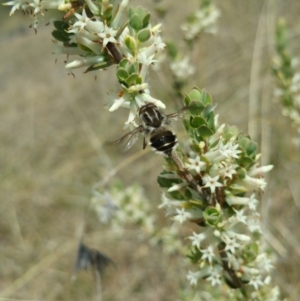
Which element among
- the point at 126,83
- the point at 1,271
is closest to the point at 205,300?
the point at 126,83

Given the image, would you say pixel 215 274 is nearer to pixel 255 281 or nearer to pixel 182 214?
pixel 255 281

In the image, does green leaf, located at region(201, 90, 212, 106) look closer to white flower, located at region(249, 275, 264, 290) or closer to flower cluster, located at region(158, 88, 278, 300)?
flower cluster, located at region(158, 88, 278, 300)

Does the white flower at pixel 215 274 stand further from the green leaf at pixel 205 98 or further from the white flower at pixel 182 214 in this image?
the green leaf at pixel 205 98

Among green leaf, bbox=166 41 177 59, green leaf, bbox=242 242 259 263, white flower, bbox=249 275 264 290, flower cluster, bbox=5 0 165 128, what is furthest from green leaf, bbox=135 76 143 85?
green leaf, bbox=166 41 177 59

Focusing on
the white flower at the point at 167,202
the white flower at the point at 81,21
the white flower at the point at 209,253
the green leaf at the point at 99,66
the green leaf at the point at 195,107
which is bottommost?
the white flower at the point at 209,253

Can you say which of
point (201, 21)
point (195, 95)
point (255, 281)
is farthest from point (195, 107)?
point (201, 21)

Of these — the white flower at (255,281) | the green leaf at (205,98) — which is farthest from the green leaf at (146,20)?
the white flower at (255,281)
